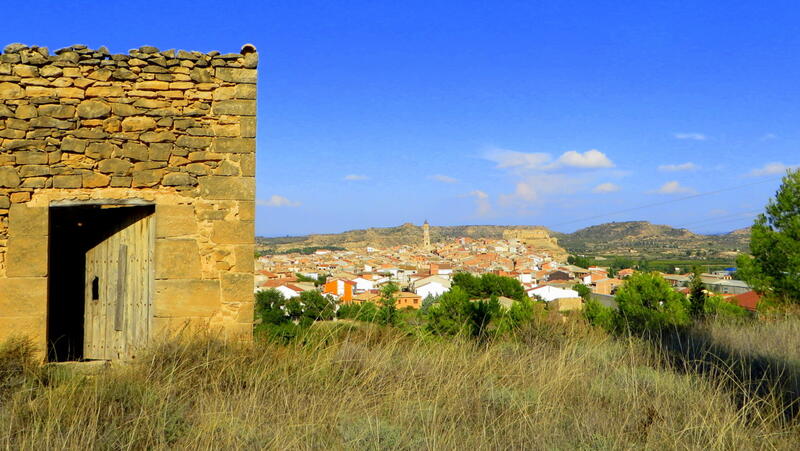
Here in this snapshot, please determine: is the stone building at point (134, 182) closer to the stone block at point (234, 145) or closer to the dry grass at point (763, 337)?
the stone block at point (234, 145)

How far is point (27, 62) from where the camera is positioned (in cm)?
541

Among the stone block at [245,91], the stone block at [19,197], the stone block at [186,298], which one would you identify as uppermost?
the stone block at [245,91]

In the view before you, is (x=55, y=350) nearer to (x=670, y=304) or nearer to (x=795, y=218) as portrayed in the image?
(x=795, y=218)

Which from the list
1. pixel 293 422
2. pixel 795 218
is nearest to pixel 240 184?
pixel 293 422

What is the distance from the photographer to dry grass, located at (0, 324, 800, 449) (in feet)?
10.8

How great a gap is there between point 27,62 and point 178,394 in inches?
142

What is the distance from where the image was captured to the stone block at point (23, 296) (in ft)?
17.3

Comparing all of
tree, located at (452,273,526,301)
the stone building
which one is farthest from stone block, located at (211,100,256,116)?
tree, located at (452,273,526,301)

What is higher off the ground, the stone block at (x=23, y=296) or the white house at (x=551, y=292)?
the stone block at (x=23, y=296)

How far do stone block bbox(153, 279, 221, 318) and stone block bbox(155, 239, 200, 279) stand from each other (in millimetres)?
69

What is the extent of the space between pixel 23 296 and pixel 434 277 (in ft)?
176

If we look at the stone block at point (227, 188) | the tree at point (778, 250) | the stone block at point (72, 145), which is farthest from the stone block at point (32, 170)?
the tree at point (778, 250)

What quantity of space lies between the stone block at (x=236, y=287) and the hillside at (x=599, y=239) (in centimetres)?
8828

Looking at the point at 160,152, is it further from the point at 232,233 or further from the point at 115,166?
the point at 232,233
